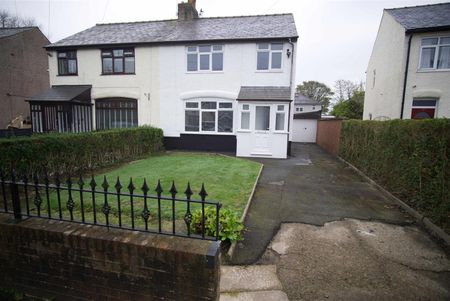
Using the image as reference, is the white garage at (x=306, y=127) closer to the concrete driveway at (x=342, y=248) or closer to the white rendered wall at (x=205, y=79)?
the white rendered wall at (x=205, y=79)

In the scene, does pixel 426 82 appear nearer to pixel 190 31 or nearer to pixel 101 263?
pixel 190 31

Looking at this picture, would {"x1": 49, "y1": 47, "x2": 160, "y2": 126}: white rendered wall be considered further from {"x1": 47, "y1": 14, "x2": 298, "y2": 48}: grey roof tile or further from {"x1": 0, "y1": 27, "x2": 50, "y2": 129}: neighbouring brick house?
{"x1": 0, "y1": 27, "x2": 50, "y2": 129}: neighbouring brick house

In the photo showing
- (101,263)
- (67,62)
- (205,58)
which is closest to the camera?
(101,263)

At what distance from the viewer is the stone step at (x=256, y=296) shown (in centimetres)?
283

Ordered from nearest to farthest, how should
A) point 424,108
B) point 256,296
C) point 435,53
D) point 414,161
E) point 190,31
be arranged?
1. point 256,296
2. point 414,161
3. point 435,53
4. point 424,108
5. point 190,31

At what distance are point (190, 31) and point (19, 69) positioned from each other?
59.5ft

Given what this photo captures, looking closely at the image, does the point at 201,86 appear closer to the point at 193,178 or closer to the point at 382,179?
the point at 193,178

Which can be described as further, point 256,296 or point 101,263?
point 256,296

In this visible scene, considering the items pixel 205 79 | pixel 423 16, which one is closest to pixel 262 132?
pixel 205 79

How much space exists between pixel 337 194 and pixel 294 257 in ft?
12.7

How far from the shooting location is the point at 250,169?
31.2 ft

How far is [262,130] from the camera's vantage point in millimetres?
12883

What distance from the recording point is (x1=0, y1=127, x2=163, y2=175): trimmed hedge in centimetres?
587

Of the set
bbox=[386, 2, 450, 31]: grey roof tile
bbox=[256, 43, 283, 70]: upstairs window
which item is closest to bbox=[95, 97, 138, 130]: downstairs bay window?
bbox=[256, 43, 283, 70]: upstairs window
